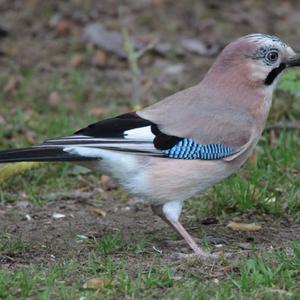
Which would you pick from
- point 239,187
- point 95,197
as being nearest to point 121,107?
point 95,197

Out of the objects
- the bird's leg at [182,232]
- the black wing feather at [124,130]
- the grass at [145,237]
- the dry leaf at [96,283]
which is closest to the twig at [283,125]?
the grass at [145,237]

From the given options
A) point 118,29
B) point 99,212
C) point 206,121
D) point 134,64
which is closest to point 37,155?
point 206,121

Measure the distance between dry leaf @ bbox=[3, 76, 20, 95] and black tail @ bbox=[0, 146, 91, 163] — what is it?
334 cm

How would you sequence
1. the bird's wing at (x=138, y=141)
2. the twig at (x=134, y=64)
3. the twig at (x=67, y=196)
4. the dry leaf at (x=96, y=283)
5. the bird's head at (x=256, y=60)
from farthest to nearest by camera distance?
the twig at (x=134, y=64)
the twig at (x=67, y=196)
the bird's head at (x=256, y=60)
the bird's wing at (x=138, y=141)
the dry leaf at (x=96, y=283)

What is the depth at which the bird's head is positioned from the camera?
553cm

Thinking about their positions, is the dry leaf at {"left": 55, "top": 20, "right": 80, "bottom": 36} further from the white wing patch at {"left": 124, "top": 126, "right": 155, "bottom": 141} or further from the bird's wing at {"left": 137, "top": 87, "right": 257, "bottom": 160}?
the white wing patch at {"left": 124, "top": 126, "right": 155, "bottom": 141}

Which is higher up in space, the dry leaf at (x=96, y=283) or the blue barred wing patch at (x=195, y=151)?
the blue barred wing patch at (x=195, y=151)

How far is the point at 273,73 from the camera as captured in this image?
18.3 ft

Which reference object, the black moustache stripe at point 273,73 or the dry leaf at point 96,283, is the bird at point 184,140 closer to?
the black moustache stripe at point 273,73

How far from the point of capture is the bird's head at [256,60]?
553 cm

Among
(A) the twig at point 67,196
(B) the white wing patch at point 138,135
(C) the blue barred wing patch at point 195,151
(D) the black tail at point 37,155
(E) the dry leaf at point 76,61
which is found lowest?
(A) the twig at point 67,196

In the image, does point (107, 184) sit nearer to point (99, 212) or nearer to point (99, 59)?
point (99, 212)

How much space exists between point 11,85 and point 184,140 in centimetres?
355

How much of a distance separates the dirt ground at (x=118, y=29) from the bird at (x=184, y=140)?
677mm
